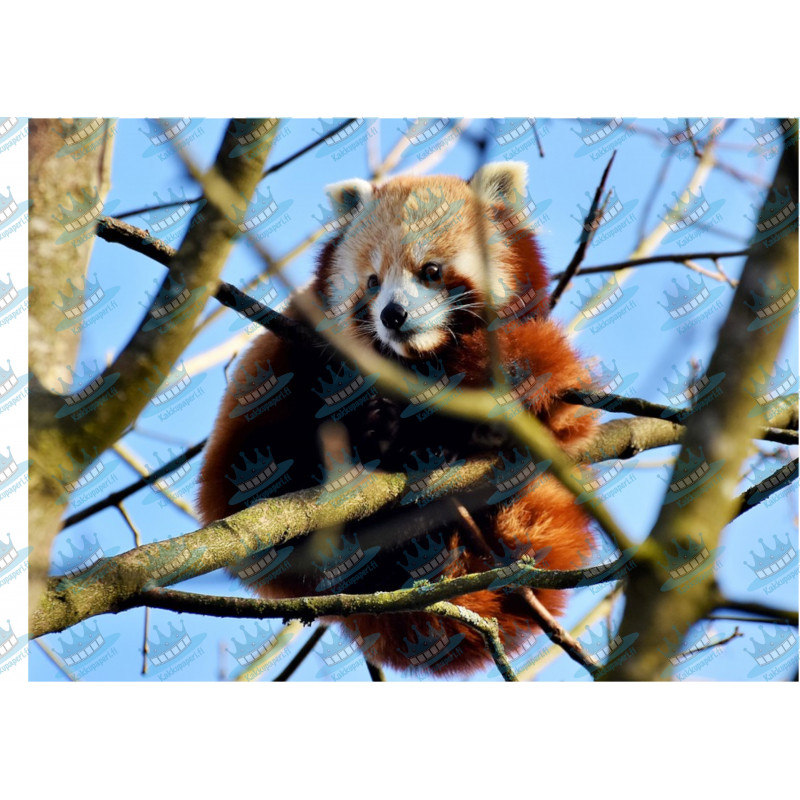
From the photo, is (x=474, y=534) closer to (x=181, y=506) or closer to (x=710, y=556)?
(x=710, y=556)

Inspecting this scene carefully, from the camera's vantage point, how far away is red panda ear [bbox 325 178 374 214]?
10.1 ft

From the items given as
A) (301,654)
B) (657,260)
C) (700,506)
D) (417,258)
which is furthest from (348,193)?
(700,506)

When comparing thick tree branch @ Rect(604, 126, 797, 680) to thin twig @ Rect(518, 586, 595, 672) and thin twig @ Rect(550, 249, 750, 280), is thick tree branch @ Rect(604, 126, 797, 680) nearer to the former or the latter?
thin twig @ Rect(518, 586, 595, 672)

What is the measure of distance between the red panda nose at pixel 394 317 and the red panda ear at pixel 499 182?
0.68 metres

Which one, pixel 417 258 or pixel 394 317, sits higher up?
pixel 417 258

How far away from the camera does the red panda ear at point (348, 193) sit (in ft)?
10.1

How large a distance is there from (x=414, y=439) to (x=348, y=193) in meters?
1.08

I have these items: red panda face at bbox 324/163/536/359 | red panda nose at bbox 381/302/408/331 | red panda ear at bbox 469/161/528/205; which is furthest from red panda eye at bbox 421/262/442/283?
red panda ear at bbox 469/161/528/205

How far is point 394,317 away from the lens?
2719 millimetres

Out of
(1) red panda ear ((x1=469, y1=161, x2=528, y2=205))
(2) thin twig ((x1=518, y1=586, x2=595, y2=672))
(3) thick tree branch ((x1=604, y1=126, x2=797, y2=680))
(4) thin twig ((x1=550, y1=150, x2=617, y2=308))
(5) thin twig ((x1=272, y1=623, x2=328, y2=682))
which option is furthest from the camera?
(1) red panda ear ((x1=469, y1=161, x2=528, y2=205))

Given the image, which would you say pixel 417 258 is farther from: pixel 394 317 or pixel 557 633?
pixel 557 633

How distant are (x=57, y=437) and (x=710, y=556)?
170 centimetres

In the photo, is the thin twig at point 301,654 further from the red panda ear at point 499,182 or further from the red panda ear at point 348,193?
the red panda ear at point 499,182

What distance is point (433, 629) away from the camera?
2.62 meters
